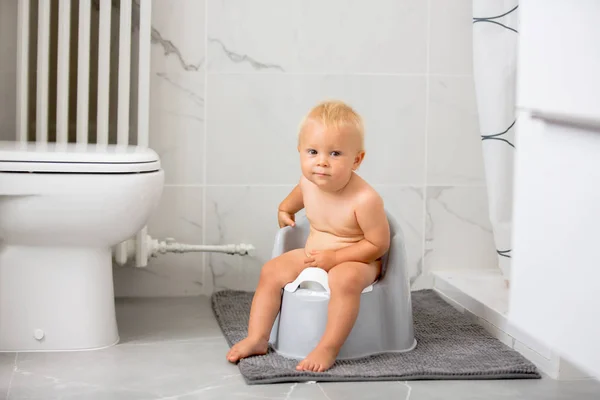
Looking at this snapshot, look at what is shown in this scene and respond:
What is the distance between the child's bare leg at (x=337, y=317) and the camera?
5.63 feet

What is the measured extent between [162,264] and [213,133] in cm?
37

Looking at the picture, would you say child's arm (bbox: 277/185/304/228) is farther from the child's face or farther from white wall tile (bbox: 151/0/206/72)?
white wall tile (bbox: 151/0/206/72)

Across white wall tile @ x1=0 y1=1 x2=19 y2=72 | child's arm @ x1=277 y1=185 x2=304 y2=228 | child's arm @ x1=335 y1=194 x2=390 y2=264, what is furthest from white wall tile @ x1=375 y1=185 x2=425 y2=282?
white wall tile @ x1=0 y1=1 x2=19 y2=72

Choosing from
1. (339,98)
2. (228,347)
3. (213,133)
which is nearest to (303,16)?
(339,98)

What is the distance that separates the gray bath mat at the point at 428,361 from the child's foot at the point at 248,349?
0.02 meters

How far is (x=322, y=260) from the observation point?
1.83 meters

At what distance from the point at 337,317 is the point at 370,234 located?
20 centimetres

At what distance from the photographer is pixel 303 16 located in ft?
7.65

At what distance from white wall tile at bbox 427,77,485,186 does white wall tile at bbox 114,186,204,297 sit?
0.63 m

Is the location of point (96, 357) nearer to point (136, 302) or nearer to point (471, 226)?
point (136, 302)

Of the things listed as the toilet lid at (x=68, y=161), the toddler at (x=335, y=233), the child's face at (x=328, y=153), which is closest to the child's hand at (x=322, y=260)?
the toddler at (x=335, y=233)

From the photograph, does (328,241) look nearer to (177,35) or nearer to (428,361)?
(428,361)

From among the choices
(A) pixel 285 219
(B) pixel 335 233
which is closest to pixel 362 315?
(B) pixel 335 233

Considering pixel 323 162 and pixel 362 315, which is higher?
pixel 323 162
